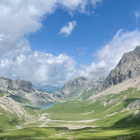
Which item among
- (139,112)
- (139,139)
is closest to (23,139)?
(139,139)

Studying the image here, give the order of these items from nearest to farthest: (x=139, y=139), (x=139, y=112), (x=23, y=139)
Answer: (x=139, y=139) < (x=23, y=139) < (x=139, y=112)

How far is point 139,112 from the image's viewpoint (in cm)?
19688

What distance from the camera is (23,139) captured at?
341 ft

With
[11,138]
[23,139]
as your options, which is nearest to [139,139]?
[23,139]

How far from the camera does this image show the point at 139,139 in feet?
203

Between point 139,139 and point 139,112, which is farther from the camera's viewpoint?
point 139,112

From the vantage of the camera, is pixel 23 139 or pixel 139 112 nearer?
pixel 23 139

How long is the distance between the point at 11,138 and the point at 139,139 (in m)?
84.1

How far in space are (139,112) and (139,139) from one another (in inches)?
5906

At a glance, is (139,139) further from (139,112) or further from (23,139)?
(139,112)

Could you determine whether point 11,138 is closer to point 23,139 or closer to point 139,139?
point 23,139

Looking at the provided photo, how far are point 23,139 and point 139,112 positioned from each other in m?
151

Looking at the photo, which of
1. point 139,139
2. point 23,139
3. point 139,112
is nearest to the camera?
point 139,139

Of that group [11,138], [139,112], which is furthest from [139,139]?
[139,112]
